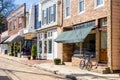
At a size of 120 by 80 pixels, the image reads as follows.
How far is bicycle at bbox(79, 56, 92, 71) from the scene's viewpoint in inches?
842

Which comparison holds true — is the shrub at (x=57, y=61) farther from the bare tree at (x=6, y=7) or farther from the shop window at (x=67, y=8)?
the bare tree at (x=6, y=7)

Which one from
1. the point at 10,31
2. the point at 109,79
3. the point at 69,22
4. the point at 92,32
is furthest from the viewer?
the point at 10,31

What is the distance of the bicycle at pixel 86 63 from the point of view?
70.1ft

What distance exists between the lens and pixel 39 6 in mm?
36594

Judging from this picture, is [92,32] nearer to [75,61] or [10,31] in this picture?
[75,61]

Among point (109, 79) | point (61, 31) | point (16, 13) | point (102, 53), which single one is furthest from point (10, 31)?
point (109, 79)

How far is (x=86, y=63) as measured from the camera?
850 inches

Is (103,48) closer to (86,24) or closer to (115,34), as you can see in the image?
(115,34)

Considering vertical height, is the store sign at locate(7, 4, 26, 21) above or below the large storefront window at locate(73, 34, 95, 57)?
above

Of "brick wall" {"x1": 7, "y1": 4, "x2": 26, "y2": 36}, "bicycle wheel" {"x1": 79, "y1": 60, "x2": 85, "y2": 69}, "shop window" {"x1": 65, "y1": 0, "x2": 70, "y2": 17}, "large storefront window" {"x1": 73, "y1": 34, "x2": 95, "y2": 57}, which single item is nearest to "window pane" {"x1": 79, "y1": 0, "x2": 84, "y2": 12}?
"large storefront window" {"x1": 73, "y1": 34, "x2": 95, "y2": 57}

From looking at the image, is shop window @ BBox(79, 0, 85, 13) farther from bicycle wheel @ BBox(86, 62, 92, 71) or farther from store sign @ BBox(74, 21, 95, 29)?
bicycle wheel @ BBox(86, 62, 92, 71)

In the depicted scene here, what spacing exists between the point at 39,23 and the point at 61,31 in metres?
8.74

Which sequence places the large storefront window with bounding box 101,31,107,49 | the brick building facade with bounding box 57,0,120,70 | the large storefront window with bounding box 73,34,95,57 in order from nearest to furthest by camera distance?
1. the brick building facade with bounding box 57,0,120,70
2. the large storefront window with bounding box 101,31,107,49
3. the large storefront window with bounding box 73,34,95,57

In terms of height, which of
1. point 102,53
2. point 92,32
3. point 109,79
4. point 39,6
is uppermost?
point 39,6
